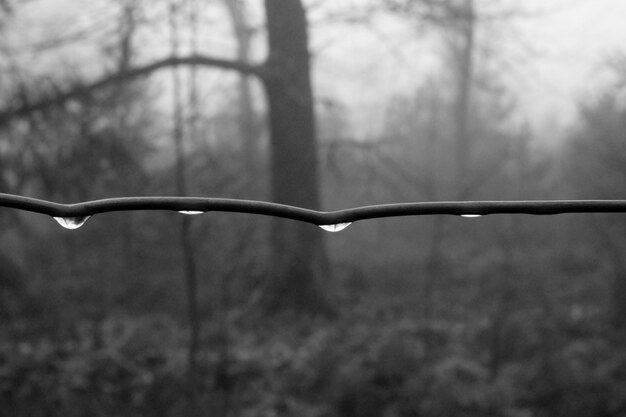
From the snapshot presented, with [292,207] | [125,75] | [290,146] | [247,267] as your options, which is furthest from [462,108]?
[292,207]

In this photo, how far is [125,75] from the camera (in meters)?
6.60

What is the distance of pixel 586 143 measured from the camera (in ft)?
43.2

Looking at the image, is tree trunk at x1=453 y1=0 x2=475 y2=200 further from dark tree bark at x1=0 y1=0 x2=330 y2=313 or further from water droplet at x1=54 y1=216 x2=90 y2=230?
water droplet at x1=54 y1=216 x2=90 y2=230

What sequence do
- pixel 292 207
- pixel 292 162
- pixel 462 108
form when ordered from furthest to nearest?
pixel 462 108, pixel 292 162, pixel 292 207

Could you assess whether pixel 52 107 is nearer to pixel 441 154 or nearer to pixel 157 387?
pixel 157 387

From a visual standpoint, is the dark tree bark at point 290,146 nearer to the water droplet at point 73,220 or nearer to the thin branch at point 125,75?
the thin branch at point 125,75

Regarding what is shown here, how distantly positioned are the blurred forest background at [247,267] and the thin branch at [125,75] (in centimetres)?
3

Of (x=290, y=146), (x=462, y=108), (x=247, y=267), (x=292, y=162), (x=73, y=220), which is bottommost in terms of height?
(x=247, y=267)

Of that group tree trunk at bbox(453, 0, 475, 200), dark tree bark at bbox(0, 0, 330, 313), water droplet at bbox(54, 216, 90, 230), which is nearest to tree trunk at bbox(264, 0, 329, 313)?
dark tree bark at bbox(0, 0, 330, 313)

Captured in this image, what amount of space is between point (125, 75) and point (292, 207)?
6425mm

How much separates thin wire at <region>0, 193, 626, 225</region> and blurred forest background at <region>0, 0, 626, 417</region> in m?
3.42

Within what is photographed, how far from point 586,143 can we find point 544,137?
11.0 m

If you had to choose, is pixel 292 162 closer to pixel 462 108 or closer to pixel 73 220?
pixel 73 220

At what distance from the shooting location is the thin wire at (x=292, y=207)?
709mm
